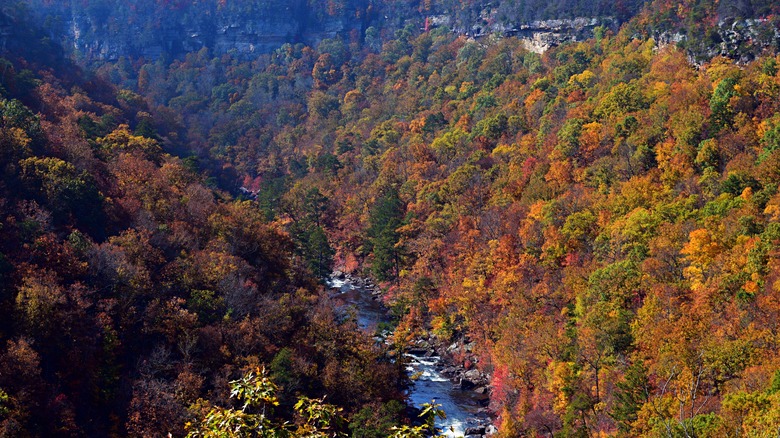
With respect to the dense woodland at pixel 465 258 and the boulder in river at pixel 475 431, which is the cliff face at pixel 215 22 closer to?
the dense woodland at pixel 465 258

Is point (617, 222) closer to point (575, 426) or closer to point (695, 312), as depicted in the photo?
point (695, 312)

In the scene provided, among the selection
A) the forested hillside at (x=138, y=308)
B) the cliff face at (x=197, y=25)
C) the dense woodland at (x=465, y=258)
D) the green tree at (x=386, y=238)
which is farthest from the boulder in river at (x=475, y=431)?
the cliff face at (x=197, y=25)

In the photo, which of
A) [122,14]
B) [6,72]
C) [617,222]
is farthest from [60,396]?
[122,14]

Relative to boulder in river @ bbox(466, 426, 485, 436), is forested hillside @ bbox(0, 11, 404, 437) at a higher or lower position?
higher

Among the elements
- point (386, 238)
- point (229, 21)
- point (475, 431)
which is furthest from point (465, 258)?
point (229, 21)

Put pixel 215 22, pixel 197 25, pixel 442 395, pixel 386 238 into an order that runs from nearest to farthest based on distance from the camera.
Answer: pixel 442 395
pixel 386 238
pixel 197 25
pixel 215 22

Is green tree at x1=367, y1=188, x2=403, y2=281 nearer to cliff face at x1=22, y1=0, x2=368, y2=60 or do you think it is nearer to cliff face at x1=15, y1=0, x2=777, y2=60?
cliff face at x1=15, y1=0, x2=777, y2=60

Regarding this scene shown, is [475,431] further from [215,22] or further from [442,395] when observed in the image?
[215,22]

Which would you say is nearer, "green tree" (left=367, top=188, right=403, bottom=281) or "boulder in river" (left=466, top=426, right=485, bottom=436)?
"boulder in river" (left=466, top=426, right=485, bottom=436)

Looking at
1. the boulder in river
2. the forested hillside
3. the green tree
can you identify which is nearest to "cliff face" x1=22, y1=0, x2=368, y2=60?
the green tree
